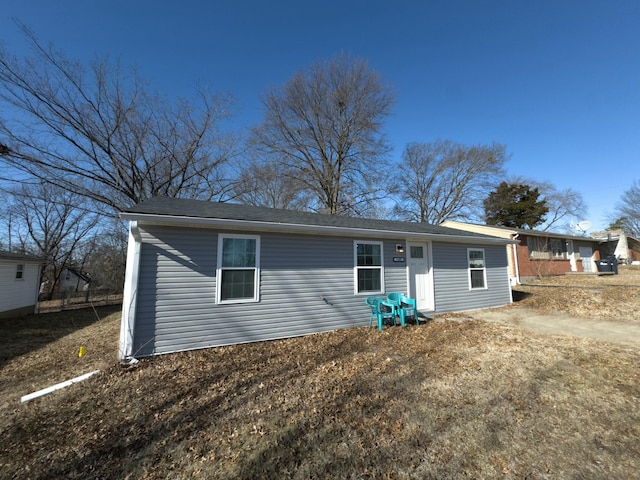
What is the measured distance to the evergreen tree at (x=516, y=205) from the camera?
29.3 meters

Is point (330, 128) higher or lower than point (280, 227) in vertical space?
higher

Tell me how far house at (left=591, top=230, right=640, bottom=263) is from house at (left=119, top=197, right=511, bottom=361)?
85.3ft

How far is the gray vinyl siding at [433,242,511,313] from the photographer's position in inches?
334

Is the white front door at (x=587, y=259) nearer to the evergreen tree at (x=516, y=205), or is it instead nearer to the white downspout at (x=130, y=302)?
the evergreen tree at (x=516, y=205)

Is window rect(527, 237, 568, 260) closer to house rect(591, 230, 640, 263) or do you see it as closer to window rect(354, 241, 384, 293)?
house rect(591, 230, 640, 263)

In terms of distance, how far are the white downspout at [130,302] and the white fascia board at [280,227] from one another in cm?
37

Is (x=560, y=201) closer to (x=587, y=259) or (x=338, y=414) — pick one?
(x=587, y=259)

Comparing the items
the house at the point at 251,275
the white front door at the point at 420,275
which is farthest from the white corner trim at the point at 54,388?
the white front door at the point at 420,275

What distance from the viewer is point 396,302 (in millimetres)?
7051

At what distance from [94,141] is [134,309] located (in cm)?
1211

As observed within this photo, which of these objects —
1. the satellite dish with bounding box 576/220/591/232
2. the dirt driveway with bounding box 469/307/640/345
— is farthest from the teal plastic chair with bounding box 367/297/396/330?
the satellite dish with bounding box 576/220/591/232

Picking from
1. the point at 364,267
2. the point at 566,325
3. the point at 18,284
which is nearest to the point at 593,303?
the point at 566,325

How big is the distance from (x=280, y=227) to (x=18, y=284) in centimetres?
1344

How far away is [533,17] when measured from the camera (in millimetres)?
9266
